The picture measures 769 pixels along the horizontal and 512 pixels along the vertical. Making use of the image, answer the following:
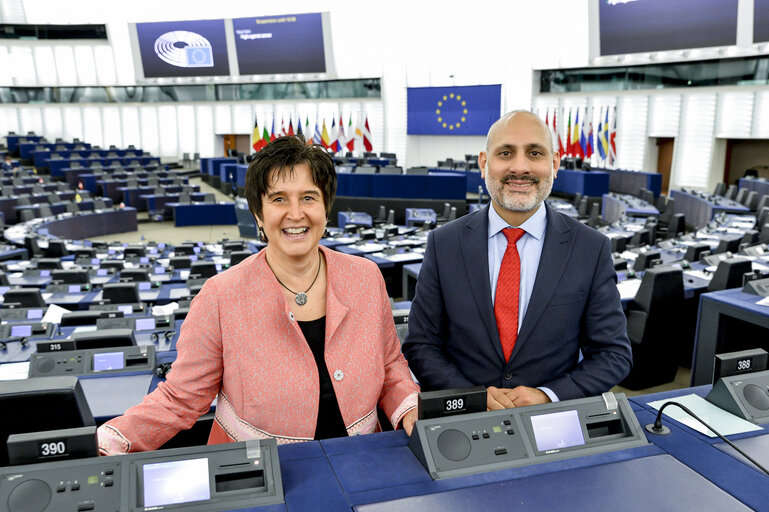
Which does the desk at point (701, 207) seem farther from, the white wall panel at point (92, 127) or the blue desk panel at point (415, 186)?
the white wall panel at point (92, 127)

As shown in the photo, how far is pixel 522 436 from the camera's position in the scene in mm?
1359

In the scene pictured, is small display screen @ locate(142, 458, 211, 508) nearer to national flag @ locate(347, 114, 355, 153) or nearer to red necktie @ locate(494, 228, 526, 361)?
red necktie @ locate(494, 228, 526, 361)

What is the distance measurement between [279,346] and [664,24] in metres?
16.8

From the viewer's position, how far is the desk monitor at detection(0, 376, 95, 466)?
1.27 metres

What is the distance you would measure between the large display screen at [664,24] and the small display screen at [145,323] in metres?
15.0

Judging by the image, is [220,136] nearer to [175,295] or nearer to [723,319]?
[175,295]

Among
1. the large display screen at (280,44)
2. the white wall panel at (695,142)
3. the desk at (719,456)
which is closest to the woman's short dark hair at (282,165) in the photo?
the desk at (719,456)

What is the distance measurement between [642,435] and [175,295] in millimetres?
5903

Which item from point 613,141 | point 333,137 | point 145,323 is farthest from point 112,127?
point 145,323

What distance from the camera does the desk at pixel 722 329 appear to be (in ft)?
10.7

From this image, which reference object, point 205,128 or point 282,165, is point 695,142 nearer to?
point 282,165

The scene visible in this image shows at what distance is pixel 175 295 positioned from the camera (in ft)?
21.4

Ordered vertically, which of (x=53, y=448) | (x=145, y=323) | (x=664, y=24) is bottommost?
(x=145, y=323)

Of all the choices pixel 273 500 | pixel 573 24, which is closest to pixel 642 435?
pixel 273 500
